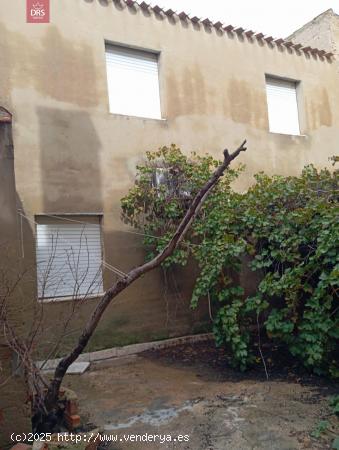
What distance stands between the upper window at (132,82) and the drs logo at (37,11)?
1.36 metres

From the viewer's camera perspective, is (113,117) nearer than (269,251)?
No

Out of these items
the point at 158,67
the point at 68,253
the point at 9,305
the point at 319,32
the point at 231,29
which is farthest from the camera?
the point at 319,32

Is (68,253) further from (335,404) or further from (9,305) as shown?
(335,404)

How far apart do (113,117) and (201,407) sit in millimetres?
5650

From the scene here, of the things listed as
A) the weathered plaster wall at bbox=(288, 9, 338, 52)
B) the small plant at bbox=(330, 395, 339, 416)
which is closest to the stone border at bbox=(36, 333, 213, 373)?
the small plant at bbox=(330, 395, 339, 416)

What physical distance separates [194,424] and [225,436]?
1.44ft

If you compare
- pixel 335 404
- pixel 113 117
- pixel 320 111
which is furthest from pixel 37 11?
pixel 335 404

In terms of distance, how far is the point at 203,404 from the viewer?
5.46m

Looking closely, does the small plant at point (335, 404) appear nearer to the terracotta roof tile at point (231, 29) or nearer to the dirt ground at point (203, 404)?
the dirt ground at point (203, 404)

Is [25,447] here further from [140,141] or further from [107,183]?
[140,141]

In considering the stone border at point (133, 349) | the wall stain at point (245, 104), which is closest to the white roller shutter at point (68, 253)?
the stone border at point (133, 349)

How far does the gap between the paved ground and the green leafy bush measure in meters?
0.64

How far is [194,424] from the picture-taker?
486 cm

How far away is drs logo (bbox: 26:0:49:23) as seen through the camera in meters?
7.89
